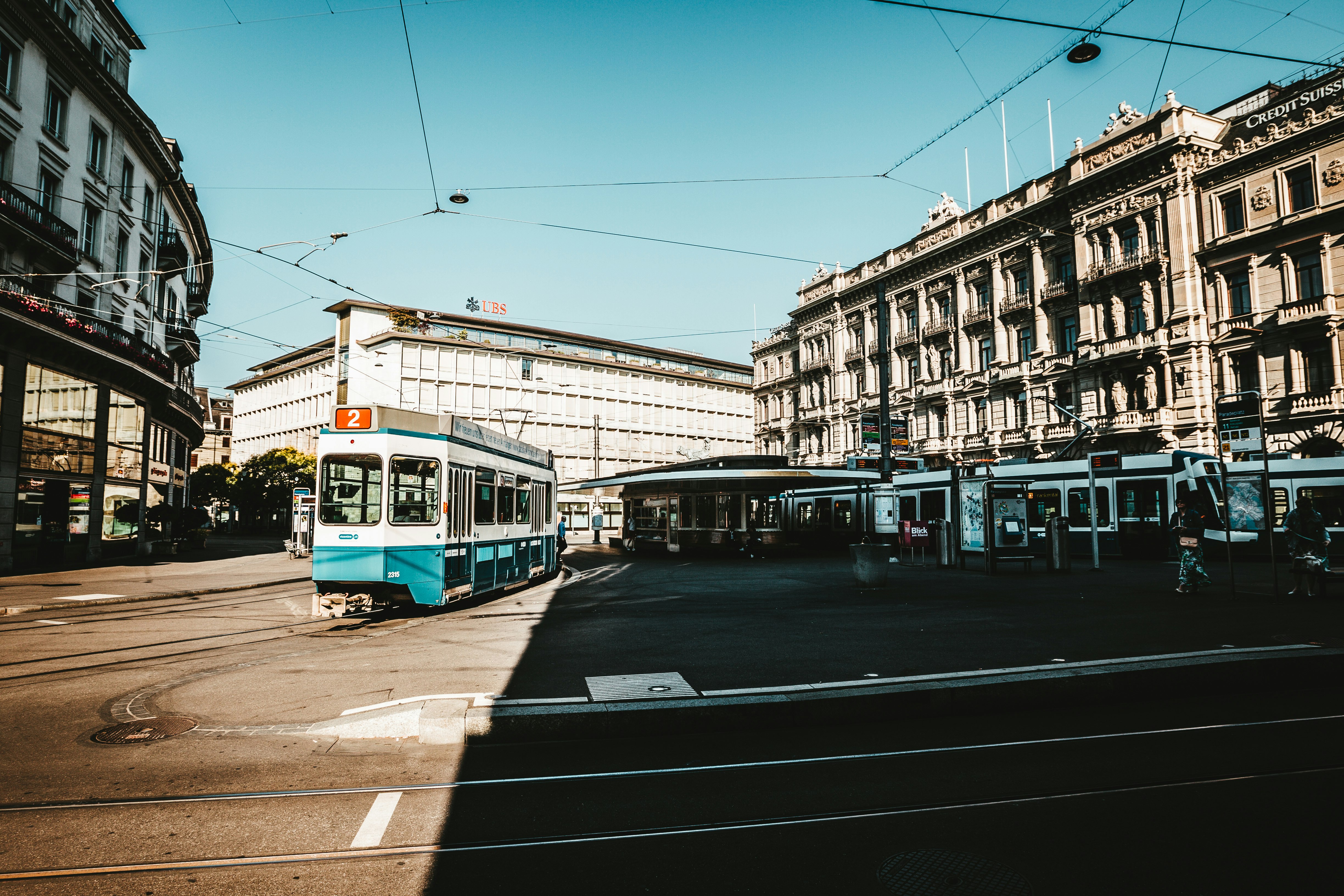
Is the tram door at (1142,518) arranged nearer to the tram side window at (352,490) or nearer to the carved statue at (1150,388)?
the carved statue at (1150,388)

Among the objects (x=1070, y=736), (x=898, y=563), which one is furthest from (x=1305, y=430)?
(x=1070, y=736)

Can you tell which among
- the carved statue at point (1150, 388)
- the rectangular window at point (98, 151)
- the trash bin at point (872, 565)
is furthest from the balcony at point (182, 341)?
the carved statue at point (1150, 388)

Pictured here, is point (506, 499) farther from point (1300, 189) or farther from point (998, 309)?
point (998, 309)

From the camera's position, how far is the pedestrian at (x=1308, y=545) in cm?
1215

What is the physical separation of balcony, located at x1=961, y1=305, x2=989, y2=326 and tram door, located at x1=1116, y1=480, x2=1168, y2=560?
2384 centimetres

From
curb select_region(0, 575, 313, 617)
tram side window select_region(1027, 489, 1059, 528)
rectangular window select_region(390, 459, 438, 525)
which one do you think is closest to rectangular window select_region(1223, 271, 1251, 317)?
tram side window select_region(1027, 489, 1059, 528)

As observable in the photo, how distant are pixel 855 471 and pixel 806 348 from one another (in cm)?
3311

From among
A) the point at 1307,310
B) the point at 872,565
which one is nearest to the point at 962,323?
the point at 1307,310

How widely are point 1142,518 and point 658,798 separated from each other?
2467 centimetres

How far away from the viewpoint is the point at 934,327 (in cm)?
5038

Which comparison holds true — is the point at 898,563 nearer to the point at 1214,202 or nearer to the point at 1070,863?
the point at 1070,863

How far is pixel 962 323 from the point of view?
157ft

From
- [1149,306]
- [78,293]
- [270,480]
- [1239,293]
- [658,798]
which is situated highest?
[1149,306]

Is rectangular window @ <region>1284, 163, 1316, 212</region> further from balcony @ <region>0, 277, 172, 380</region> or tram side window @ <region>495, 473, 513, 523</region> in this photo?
balcony @ <region>0, 277, 172, 380</region>
